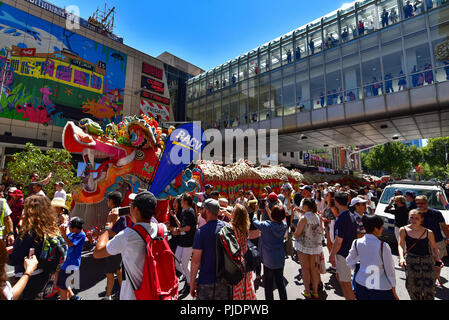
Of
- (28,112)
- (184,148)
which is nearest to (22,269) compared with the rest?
(184,148)

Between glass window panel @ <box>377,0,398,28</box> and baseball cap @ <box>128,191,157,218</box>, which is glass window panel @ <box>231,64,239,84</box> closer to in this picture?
glass window panel @ <box>377,0,398,28</box>

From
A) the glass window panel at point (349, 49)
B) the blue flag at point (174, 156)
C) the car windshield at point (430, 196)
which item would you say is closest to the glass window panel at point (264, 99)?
the glass window panel at point (349, 49)

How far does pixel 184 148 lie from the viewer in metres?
6.18

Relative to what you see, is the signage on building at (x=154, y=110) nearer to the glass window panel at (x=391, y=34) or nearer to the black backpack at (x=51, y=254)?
the glass window panel at (x=391, y=34)

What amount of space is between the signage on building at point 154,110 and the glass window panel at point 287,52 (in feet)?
53.6

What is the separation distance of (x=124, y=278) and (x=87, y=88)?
24.7 metres

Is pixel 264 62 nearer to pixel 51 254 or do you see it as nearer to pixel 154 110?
pixel 154 110

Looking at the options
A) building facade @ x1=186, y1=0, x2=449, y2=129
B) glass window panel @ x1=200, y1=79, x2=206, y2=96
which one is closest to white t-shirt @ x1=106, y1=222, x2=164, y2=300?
building facade @ x1=186, y1=0, x2=449, y2=129

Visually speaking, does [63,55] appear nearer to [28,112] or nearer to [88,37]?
[88,37]

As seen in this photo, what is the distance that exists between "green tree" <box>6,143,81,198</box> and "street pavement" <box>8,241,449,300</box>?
746cm

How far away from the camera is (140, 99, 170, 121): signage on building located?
27.4 metres

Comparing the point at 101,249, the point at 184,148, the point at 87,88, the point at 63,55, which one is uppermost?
the point at 63,55

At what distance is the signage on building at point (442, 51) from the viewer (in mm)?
13809

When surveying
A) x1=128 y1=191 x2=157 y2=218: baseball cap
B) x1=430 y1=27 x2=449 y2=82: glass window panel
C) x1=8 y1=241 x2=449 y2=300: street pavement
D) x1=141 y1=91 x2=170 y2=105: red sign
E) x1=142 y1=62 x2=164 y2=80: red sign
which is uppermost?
x1=142 y1=62 x2=164 y2=80: red sign
